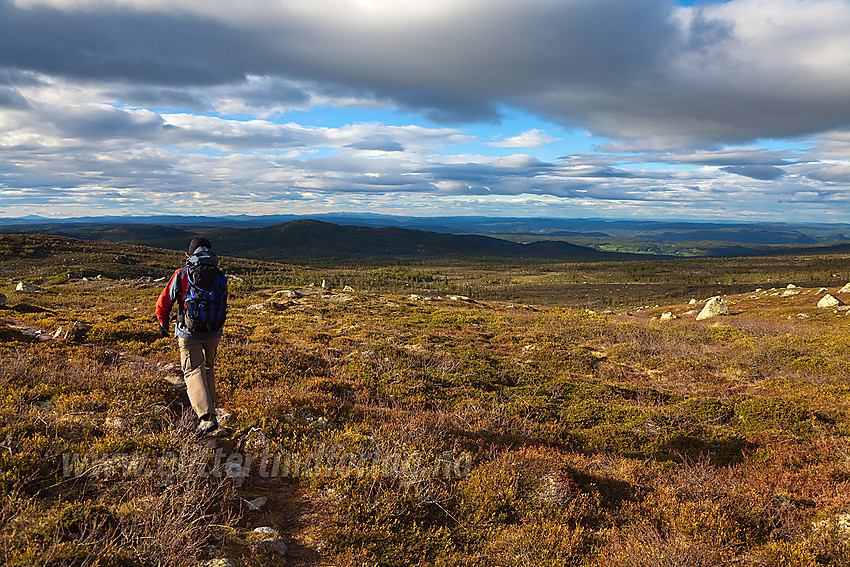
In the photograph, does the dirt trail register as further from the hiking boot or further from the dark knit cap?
the dark knit cap

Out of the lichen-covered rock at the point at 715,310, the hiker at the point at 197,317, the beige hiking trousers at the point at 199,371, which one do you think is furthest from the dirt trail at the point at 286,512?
the lichen-covered rock at the point at 715,310

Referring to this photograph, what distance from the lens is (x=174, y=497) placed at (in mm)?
4477

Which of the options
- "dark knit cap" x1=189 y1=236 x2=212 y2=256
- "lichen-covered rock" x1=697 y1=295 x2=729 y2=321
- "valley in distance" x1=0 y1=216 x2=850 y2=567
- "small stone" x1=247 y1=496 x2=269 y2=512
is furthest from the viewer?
"lichen-covered rock" x1=697 y1=295 x2=729 y2=321

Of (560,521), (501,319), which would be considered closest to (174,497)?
(560,521)

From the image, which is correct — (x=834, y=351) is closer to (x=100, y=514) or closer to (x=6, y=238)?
(x=100, y=514)

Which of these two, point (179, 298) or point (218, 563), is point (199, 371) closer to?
point (179, 298)

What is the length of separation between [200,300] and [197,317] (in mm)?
300

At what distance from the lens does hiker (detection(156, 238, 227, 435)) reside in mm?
6965

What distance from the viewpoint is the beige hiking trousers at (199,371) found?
6922 millimetres

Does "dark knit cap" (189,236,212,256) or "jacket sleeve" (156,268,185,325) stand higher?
"dark knit cap" (189,236,212,256)

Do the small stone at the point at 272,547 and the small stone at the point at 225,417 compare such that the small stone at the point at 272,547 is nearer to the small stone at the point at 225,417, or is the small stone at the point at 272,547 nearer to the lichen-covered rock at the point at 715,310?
the small stone at the point at 225,417

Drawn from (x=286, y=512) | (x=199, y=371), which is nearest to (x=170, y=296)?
(x=199, y=371)

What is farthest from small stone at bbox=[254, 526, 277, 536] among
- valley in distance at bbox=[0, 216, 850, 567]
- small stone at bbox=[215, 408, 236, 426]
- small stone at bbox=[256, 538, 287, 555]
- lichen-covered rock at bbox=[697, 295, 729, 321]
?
lichen-covered rock at bbox=[697, 295, 729, 321]

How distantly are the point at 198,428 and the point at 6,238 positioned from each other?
144 meters
